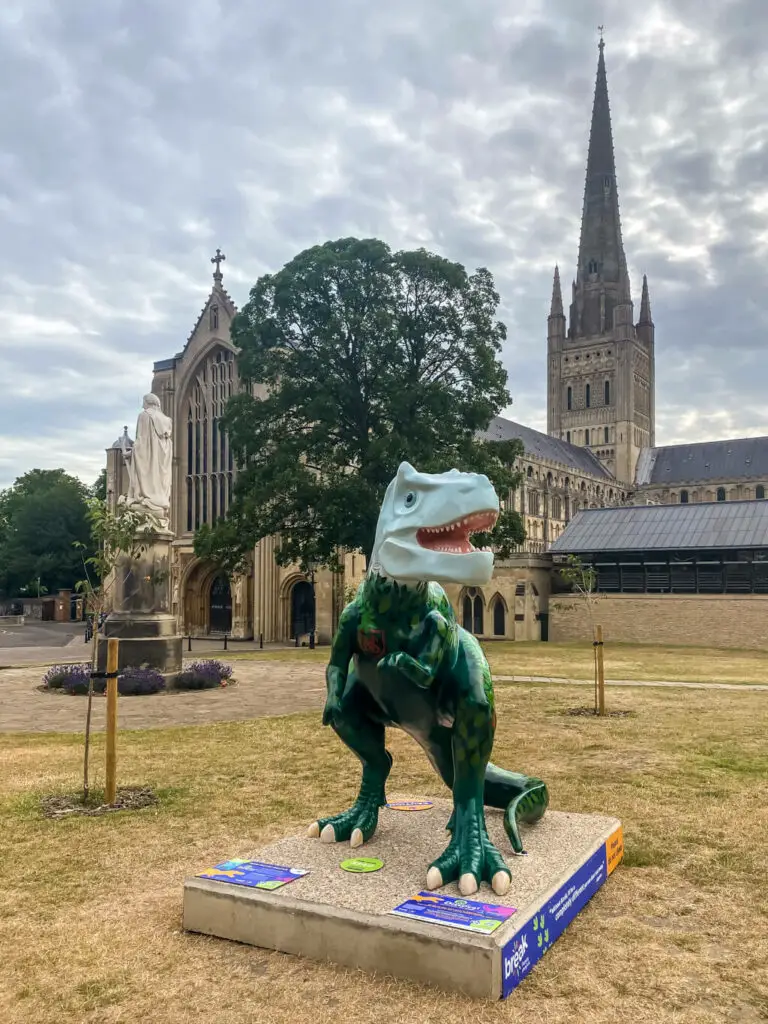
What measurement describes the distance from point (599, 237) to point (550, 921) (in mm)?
106904

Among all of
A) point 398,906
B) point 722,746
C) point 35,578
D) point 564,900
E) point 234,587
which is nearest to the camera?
point 398,906

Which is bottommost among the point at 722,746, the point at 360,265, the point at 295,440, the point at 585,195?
the point at 722,746

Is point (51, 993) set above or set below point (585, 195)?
below

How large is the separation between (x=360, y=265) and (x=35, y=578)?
164ft

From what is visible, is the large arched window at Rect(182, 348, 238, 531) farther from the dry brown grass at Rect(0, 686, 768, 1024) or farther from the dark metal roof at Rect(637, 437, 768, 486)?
the dark metal roof at Rect(637, 437, 768, 486)

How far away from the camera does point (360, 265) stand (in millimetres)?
26938

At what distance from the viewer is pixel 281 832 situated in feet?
22.5

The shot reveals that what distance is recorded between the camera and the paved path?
13.5 metres

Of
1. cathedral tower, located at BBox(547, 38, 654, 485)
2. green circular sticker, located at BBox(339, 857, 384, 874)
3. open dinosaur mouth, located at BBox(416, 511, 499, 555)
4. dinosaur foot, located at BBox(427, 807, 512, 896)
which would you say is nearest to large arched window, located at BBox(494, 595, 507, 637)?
green circular sticker, located at BBox(339, 857, 384, 874)

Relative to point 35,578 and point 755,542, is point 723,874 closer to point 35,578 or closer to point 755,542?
point 755,542

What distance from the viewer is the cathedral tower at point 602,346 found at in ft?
325

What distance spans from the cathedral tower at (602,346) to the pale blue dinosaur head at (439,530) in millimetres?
100339

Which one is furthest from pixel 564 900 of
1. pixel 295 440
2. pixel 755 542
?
pixel 755 542

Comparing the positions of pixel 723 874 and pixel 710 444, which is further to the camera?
pixel 710 444
